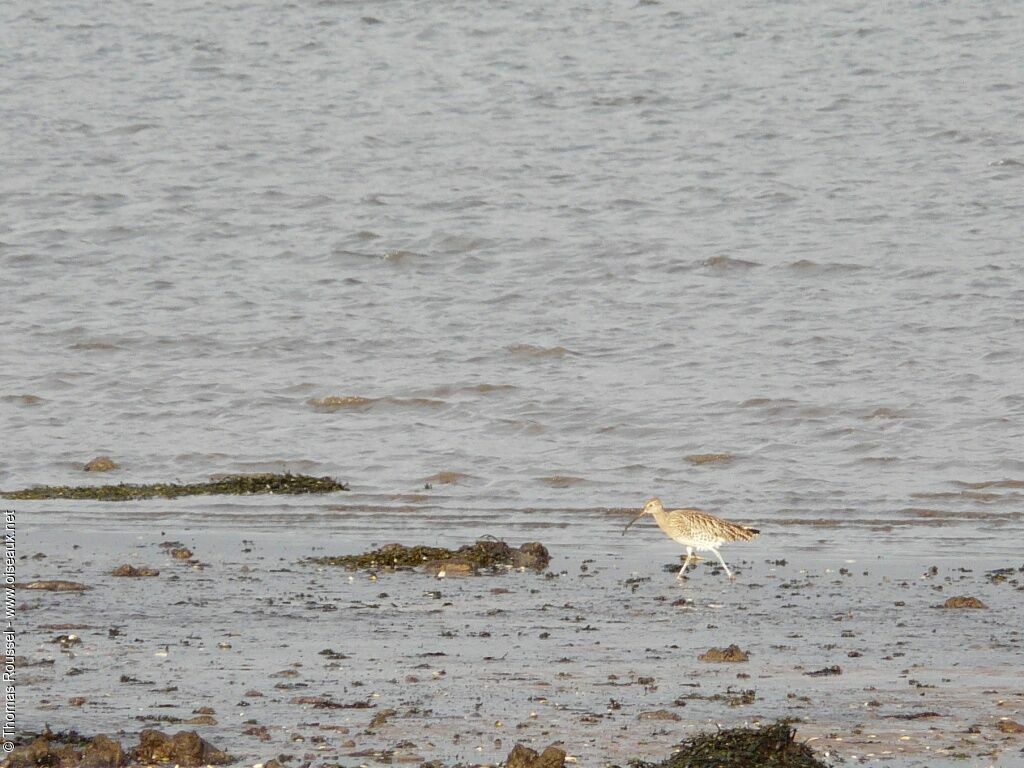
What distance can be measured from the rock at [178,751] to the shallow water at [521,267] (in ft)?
3.08

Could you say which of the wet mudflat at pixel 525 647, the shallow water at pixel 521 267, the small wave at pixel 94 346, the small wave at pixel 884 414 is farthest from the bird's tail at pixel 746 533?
the small wave at pixel 94 346

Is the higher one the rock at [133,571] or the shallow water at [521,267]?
the shallow water at [521,267]

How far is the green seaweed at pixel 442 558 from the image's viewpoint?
11641mm

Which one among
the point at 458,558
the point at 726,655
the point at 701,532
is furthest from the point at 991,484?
the point at 726,655

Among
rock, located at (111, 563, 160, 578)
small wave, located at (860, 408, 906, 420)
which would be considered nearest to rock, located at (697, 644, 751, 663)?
rock, located at (111, 563, 160, 578)

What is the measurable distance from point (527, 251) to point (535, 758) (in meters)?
→ 18.6

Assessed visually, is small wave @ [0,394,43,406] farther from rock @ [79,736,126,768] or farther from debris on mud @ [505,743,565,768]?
debris on mud @ [505,743,565,768]

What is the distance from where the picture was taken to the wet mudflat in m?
7.80

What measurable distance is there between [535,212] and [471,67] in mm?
8611

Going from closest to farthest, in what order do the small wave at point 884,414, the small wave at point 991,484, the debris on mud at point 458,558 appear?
the debris on mud at point 458,558 < the small wave at point 991,484 < the small wave at point 884,414

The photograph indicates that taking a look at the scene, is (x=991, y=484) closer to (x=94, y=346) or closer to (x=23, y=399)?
(x=23, y=399)

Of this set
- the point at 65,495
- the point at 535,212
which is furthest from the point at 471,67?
the point at 65,495

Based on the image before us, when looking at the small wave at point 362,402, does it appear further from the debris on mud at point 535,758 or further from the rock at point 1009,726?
the debris on mud at point 535,758

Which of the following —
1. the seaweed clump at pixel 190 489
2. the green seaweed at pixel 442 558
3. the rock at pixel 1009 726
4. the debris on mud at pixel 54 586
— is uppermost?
the seaweed clump at pixel 190 489
